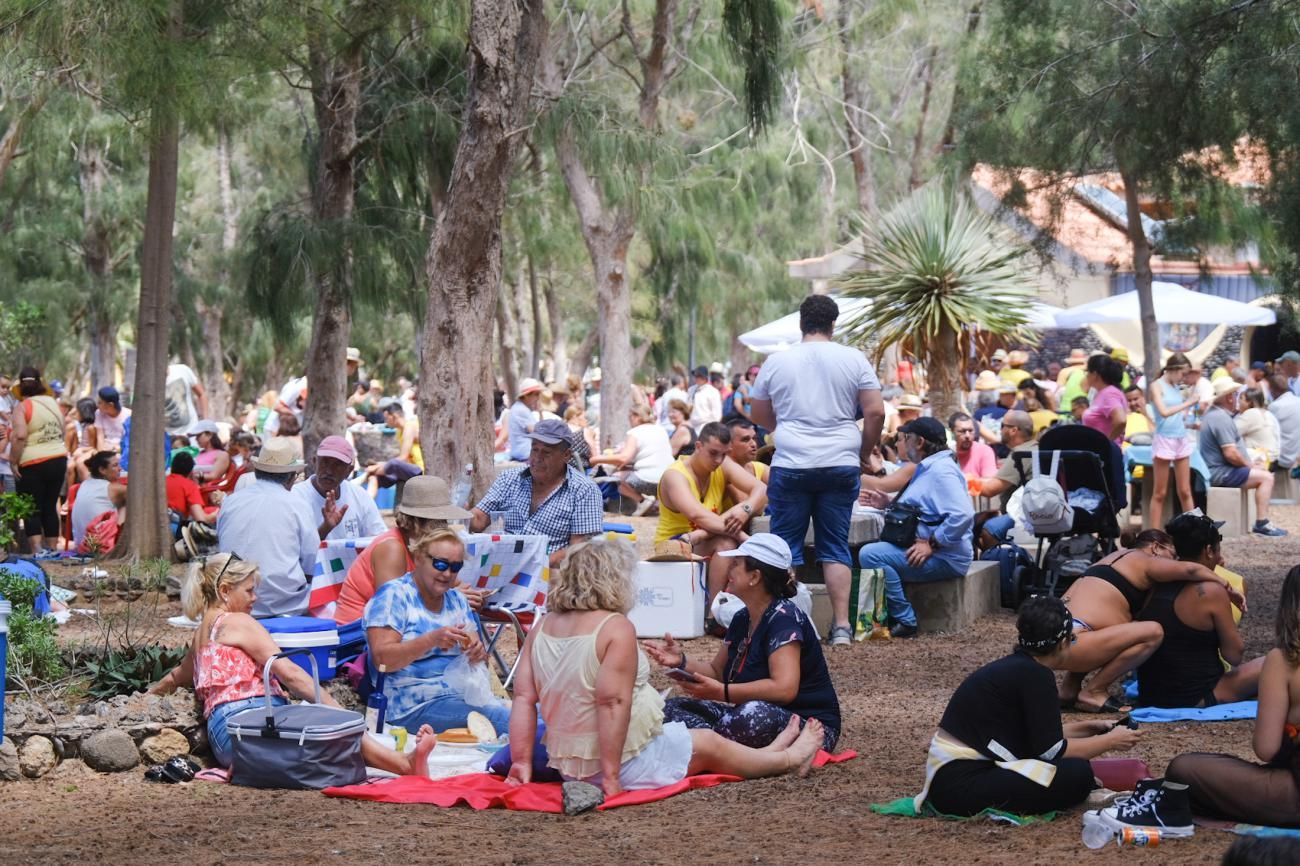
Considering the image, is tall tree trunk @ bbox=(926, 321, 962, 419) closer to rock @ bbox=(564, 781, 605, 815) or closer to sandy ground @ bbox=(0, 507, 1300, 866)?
sandy ground @ bbox=(0, 507, 1300, 866)

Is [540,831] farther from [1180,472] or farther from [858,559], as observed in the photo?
[1180,472]

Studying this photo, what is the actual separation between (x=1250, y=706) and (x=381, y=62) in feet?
34.0

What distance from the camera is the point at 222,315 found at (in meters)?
36.8

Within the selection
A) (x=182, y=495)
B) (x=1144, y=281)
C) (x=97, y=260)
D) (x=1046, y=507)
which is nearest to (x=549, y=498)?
(x=1046, y=507)

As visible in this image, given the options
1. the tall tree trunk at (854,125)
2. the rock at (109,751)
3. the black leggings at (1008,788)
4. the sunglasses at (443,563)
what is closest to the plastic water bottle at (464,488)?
the sunglasses at (443,563)

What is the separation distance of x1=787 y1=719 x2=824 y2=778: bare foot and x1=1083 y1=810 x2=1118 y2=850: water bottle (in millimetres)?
1377

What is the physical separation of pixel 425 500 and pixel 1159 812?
11.1 ft

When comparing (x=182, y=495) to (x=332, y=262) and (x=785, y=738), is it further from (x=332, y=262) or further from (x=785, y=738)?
(x=785, y=738)

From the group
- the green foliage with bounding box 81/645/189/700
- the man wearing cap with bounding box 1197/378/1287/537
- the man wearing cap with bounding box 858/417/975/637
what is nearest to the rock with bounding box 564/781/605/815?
the green foliage with bounding box 81/645/189/700

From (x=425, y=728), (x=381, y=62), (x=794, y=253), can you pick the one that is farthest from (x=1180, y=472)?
(x=794, y=253)

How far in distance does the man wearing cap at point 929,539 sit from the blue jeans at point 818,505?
0.59m

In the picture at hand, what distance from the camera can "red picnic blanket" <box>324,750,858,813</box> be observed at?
566cm

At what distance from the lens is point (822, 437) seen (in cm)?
880

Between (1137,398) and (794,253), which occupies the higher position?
(794,253)
